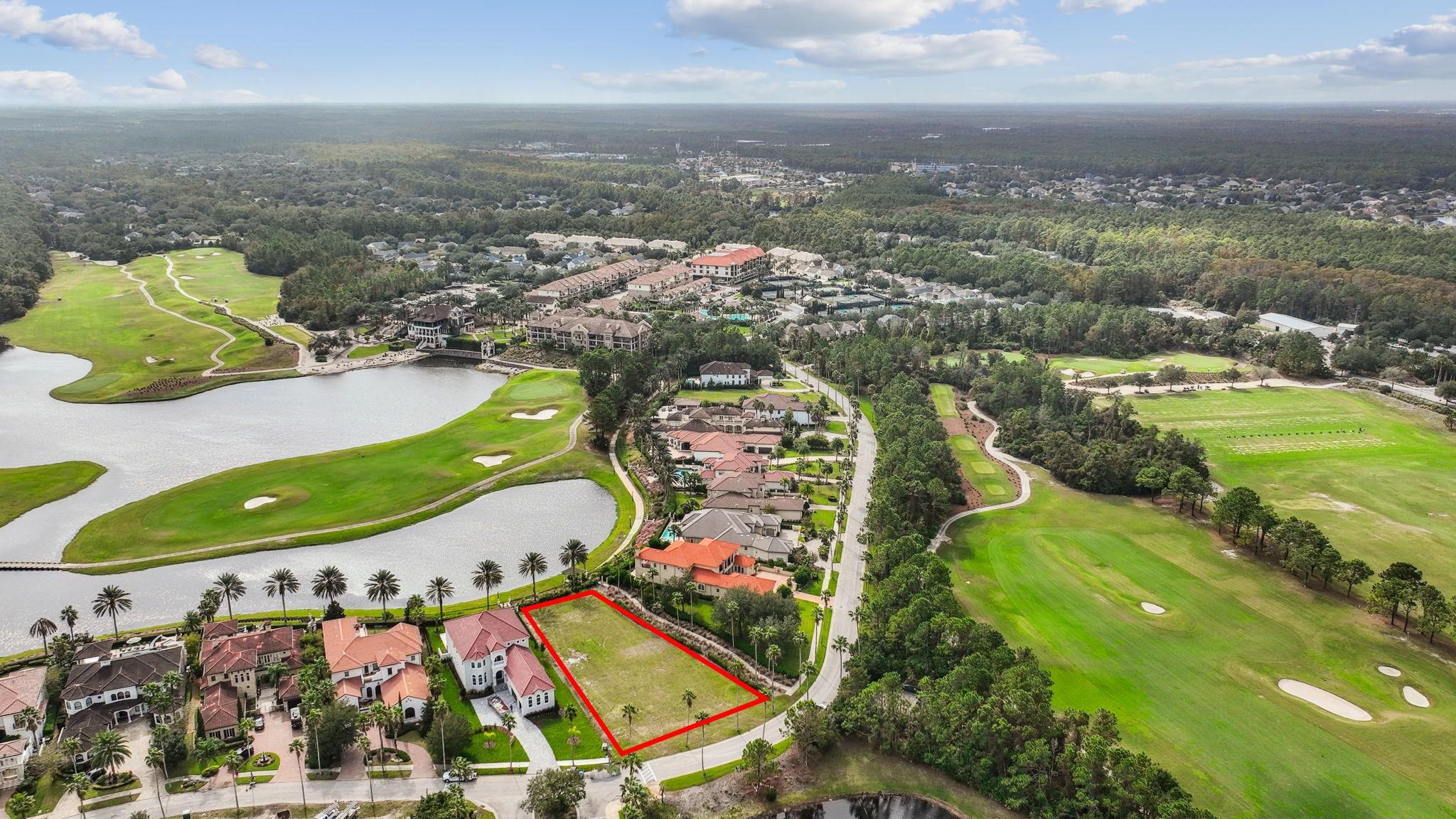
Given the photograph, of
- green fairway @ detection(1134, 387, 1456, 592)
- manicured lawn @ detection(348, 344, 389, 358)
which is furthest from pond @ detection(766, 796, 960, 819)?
manicured lawn @ detection(348, 344, 389, 358)

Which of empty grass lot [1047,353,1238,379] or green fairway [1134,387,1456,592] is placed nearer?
green fairway [1134,387,1456,592]

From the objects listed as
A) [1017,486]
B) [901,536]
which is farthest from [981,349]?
[901,536]

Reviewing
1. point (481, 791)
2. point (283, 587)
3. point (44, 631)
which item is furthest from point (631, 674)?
point (44, 631)

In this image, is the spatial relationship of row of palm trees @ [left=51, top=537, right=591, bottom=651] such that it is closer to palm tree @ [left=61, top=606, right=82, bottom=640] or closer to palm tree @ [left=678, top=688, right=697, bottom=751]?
palm tree @ [left=61, top=606, right=82, bottom=640]

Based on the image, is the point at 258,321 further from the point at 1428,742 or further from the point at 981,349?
the point at 1428,742

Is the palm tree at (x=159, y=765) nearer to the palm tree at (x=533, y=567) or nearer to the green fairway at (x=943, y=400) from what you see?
the palm tree at (x=533, y=567)

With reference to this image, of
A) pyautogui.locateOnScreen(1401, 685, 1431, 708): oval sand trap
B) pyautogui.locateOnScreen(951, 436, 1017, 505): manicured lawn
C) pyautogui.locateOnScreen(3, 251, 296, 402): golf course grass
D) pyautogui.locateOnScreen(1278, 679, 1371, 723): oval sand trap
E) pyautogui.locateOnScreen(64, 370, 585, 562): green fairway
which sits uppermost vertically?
pyautogui.locateOnScreen(3, 251, 296, 402): golf course grass

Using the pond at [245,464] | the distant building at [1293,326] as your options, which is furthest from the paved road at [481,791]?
the distant building at [1293,326]
